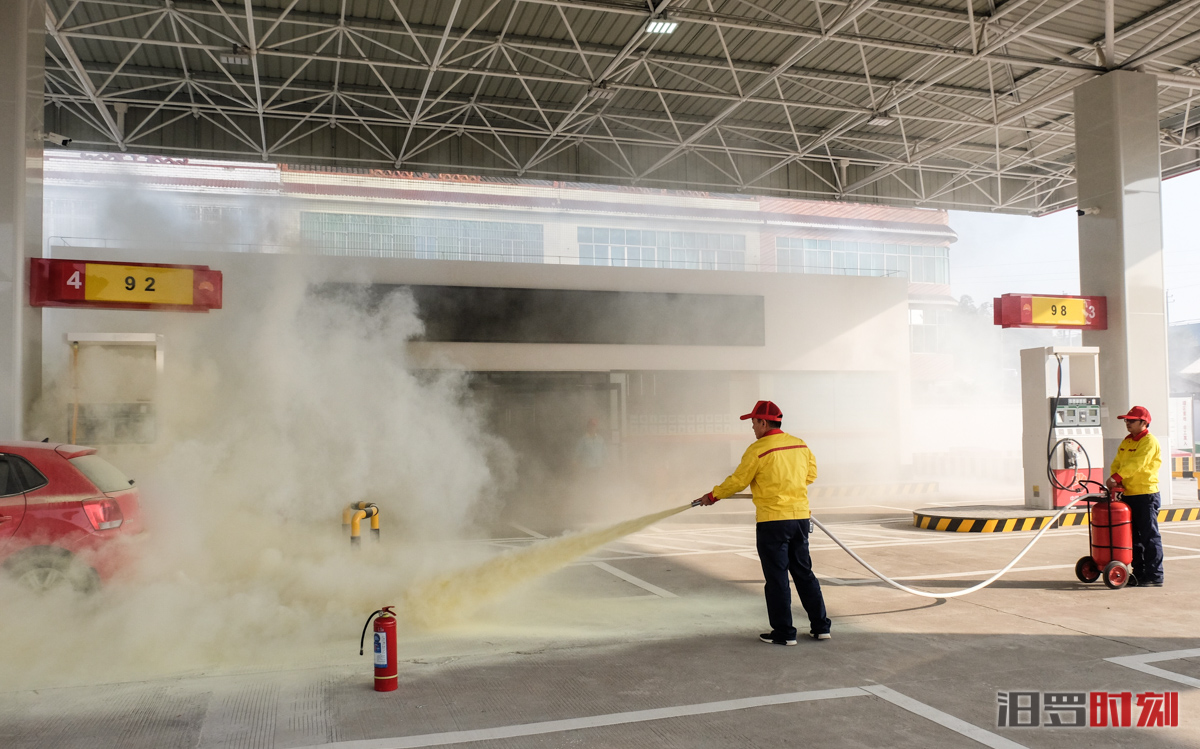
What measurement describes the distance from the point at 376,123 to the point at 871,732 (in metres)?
16.4

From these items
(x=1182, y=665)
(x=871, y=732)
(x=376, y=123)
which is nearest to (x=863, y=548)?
(x=1182, y=665)

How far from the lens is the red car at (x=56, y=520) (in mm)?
5977

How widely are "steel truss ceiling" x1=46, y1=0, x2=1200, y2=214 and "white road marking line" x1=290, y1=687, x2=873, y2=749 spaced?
10.5 meters

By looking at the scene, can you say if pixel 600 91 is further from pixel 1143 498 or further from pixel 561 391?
pixel 1143 498

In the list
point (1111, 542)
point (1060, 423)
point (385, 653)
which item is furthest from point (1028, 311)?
point (385, 653)

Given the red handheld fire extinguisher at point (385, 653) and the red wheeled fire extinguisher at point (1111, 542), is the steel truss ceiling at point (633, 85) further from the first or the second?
the red handheld fire extinguisher at point (385, 653)

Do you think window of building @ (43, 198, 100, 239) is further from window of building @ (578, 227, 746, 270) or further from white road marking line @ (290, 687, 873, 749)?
white road marking line @ (290, 687, 873, 749)

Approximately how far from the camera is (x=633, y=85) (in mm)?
15773

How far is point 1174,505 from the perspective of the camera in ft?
44.0

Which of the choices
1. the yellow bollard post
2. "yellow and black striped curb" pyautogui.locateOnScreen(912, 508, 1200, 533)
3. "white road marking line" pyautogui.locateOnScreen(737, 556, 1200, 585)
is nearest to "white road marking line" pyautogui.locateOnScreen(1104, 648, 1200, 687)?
"white road marking line" pyautogui.locateOnScreen(737, 556, 1200, 585)

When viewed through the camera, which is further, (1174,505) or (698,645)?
(1174,505)

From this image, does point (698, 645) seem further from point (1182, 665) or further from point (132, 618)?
point (132, 618)

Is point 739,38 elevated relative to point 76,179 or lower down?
elevated

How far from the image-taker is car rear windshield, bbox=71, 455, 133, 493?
254 inches
